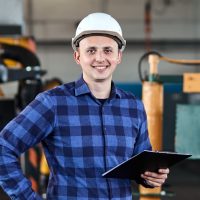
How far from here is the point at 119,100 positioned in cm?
199

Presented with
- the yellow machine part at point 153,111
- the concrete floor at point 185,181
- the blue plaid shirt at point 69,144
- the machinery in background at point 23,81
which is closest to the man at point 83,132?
the blue plaid shirt at point 69,144

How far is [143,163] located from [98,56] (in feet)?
1.32

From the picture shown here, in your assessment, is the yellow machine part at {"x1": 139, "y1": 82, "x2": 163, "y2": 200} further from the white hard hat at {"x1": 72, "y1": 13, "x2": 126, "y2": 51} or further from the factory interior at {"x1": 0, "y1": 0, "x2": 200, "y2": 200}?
the white hard hat at {"x1": 72, "y1": 13, "x2": 126, "y2": 51}

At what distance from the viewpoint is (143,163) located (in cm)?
186

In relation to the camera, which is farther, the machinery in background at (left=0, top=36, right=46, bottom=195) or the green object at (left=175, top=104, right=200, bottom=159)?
the machinery in background at (left=0, top=36, right=46, bottom=195)

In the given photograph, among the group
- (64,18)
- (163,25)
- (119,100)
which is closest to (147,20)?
(163,25)

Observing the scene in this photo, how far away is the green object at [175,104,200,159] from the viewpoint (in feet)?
10.3

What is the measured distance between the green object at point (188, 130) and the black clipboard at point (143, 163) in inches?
48.4

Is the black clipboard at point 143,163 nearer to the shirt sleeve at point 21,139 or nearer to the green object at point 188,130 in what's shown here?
the shirt sleeve at point 21,139

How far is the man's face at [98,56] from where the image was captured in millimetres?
1879

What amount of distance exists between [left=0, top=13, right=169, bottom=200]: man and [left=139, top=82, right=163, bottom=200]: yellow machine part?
1124 millimetres

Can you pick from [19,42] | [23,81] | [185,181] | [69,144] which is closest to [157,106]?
[185,181]

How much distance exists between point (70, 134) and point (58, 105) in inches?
4.3

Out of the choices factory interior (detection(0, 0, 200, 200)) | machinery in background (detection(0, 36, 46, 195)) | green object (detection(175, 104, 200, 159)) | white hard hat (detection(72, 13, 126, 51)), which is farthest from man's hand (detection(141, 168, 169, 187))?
machinery in background (detection(0, 36, 46, 195))
